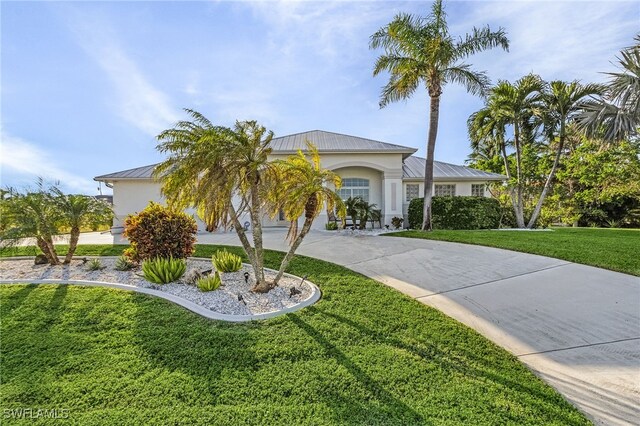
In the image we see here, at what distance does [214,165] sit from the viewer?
5422mm

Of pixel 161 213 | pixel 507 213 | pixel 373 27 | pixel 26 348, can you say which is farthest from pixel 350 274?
pixel 507 213

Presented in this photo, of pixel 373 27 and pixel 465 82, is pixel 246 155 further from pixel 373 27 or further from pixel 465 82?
pixel 465 82

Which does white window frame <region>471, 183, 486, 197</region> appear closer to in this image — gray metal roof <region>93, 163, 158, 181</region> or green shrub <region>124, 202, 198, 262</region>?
green shrub <region>124, 202, 198, 262</region>

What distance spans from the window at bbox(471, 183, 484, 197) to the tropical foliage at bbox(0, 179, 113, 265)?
752 inches

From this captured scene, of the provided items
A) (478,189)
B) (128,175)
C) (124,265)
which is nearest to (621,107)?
(478,189)

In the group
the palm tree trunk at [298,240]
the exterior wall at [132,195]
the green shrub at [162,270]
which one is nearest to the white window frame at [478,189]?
the palm tree trunk at [298,240]

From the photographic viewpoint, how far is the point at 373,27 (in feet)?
46.8

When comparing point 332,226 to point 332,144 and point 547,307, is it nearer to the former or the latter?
point 332,144

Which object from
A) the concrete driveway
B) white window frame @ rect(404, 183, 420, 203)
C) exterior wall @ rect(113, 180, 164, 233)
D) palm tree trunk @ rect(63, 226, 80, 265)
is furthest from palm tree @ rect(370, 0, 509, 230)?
exterior wall @ rect(113, 180, 164, 233)

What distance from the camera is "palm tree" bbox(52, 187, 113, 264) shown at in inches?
294

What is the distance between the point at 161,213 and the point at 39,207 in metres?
2.85

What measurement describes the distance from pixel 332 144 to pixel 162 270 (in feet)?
44.2

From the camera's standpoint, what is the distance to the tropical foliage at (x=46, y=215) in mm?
6992

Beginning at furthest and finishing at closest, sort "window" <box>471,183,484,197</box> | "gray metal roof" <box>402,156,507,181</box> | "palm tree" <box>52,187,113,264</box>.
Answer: "window" <box>471,183,484,197</box>
"gray metal roof" <box>402,156,507,181</box>
"palm tree" <box>52,187,113,264</box>
